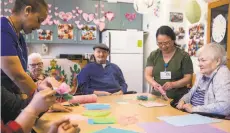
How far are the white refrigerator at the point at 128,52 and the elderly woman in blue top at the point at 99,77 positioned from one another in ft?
6.45

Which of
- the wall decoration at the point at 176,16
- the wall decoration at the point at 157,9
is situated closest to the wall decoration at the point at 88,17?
the wall decoration at the point at 157,9

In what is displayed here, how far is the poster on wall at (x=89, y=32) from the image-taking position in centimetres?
500

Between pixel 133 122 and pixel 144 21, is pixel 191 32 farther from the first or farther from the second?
pixel 133 122

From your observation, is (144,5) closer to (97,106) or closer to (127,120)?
(97,106)

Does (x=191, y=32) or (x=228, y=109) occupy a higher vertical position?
(x=191, y=32)

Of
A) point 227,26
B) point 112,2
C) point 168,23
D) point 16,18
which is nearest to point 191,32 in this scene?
point 168,23

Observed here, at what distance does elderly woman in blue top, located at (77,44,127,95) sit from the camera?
109 inches

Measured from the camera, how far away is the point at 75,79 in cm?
263

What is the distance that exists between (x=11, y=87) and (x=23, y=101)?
0.55 ft

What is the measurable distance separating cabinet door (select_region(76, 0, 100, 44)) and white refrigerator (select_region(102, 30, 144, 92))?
25cm

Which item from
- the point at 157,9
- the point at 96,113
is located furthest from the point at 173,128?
the point at 157,9

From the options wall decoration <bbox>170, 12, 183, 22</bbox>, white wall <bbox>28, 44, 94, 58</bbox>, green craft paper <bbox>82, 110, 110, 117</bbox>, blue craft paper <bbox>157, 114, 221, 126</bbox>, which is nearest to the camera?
blue craft paper <bbox>157, 114, 221, 126</bbox>

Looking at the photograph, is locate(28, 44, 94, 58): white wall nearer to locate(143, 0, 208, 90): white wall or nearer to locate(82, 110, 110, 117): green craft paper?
locate(143, 0, 208, 90): white wall

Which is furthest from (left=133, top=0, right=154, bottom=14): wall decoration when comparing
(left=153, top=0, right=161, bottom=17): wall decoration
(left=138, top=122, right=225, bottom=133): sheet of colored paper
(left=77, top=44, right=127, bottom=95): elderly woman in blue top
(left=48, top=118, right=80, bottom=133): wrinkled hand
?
(left=48, top=118, right=80, bottom=133): wrinkled hand
